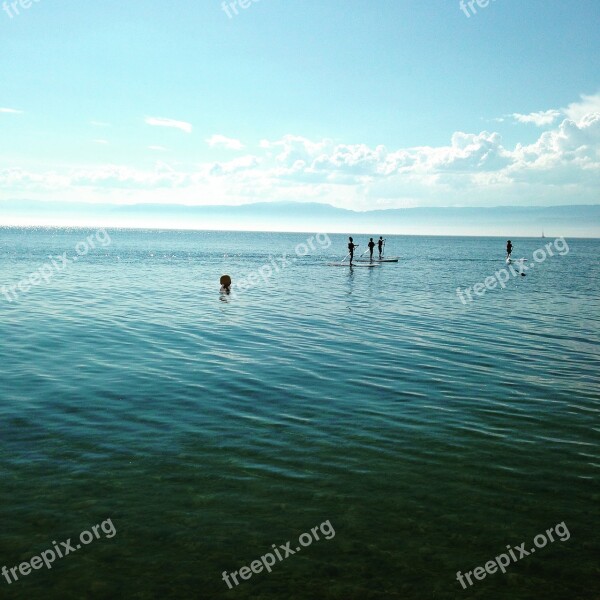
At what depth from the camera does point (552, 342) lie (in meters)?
23.9

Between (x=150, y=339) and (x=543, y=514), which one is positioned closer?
(x=543, y=514)

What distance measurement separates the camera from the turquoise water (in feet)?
24.5

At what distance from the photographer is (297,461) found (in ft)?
35.1

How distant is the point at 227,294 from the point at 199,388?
25.7 meters

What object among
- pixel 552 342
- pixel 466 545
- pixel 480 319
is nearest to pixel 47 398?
pixel 466 545

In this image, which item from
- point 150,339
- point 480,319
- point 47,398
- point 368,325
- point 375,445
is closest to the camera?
point 375,445

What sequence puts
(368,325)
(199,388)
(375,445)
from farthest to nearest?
(368,325), (199,388), (375,445)

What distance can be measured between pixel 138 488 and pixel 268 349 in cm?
1186

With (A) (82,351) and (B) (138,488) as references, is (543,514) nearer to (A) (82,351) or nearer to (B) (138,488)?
(B) (138,488)

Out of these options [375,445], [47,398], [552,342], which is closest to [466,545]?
[375,445]

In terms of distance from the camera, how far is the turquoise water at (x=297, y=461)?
24.5 feet

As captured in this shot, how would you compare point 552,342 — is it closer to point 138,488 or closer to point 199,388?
point 199,388

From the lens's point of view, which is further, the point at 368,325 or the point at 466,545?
the point at 368,325

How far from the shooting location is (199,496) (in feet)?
30.3
